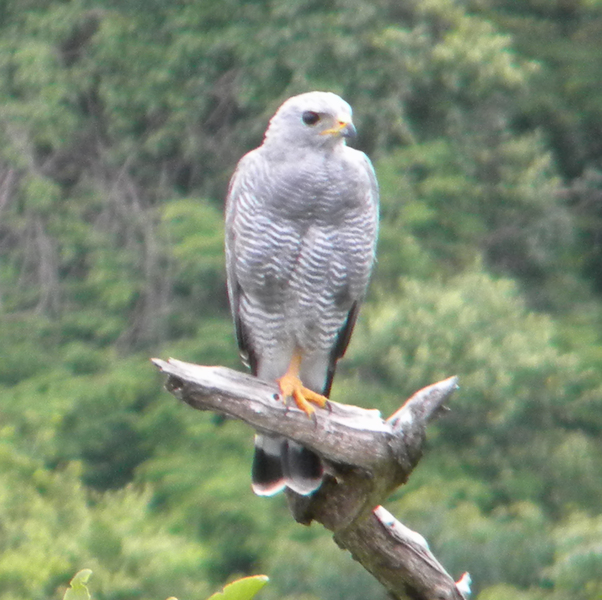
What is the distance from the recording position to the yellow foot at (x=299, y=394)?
11.4 feet

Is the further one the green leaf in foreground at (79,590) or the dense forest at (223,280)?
the dense forest at (223,280)

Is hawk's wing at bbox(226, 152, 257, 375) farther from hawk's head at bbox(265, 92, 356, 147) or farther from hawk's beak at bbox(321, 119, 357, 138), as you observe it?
hawk's beak at bbox(321, 119, 357, 138)

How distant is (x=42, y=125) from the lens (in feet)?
39.8

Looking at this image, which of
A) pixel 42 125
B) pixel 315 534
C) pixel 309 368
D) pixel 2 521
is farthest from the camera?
pixel 42 125

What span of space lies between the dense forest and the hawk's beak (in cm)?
535

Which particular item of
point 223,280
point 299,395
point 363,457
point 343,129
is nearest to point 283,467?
point 299,395

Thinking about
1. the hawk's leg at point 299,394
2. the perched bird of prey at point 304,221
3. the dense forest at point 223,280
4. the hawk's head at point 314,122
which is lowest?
the dense forest at point 223,280

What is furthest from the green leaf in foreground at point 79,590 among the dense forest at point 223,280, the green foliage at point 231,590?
the dense forest at point 223,280

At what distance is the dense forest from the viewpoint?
9.88m

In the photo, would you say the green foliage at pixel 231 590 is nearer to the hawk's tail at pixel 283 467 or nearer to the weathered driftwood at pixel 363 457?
the weathered driftwood at pixel 363 457

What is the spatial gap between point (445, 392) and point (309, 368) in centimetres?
89

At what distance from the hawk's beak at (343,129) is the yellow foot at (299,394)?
27.3 inches

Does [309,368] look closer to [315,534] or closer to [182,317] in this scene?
[315,534]

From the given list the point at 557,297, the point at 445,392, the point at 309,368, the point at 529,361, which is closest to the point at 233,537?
the point at 529,361
